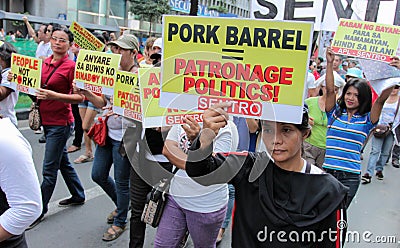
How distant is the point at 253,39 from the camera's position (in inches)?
69.1

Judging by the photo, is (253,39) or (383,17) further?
(383,17)

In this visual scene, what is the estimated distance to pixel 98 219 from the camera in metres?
4.07

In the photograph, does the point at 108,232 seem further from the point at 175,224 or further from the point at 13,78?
the point at 13,78

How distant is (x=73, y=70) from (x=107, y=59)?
488mm

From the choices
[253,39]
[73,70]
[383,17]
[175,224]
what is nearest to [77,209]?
[73,70]

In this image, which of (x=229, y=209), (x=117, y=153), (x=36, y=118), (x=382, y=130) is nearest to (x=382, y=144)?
(x=382, y=130)

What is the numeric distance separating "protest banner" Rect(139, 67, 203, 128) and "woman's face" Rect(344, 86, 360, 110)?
1737 mm

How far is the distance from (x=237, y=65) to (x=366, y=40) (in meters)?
2.69

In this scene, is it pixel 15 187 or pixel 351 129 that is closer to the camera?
pixel 15 187

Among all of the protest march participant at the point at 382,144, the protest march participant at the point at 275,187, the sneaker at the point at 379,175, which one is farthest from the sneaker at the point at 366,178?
the protest march participant at the point at 275,187

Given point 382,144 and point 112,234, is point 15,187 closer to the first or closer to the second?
point 112,234

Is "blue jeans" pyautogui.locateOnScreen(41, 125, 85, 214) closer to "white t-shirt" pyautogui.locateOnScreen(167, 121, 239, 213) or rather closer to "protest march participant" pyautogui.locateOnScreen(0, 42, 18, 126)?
"protest march participant" pyautogui.locateOnScreen(0, 42, 18, 126)

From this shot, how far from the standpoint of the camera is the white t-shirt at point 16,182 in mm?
1654

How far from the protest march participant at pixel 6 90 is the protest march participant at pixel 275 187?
2474 mm
